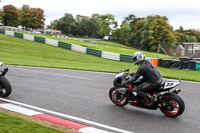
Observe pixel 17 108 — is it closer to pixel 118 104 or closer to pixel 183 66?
pixel 118 104

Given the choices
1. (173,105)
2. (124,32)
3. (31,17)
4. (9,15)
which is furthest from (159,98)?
(9,15)

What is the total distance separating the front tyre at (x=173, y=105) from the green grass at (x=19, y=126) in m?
3.25

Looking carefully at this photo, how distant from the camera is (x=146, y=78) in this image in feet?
21.9

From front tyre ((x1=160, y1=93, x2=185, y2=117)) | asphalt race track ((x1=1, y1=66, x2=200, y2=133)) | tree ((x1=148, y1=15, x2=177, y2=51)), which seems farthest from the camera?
tree ((x1=148, y1=15, x2=177, y2=51))

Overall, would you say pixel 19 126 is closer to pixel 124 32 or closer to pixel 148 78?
pixel 148 78

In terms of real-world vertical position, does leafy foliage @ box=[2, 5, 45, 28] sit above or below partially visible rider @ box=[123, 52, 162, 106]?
above

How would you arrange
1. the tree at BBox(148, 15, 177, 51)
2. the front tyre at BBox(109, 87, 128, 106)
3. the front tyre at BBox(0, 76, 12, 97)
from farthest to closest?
the tree at BBox(148, 15, 177, 51) < the front tyre at BBox(0, 76, 12, 97) < the front tyre at BBox(109, 87, 128, 106)

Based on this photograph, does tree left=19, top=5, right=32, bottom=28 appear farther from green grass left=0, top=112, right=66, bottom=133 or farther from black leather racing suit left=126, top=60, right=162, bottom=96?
green grass left=0, top=112, right=66, bottom=133

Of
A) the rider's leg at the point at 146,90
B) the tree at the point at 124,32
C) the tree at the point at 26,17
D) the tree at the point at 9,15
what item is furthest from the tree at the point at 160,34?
the tree at the point at 9,15

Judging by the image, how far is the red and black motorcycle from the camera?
20.6ft

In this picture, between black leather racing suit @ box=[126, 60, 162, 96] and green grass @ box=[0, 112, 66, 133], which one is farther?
black leather racing suit @ box=[126, 60, 162, 96]

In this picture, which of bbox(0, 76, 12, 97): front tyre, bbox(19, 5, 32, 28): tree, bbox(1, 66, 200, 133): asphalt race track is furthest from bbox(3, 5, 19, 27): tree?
bbox(0, 76, 12, 97): front tyre

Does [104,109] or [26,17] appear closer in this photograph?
[104,109]

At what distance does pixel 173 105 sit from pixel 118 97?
5.93 feet
